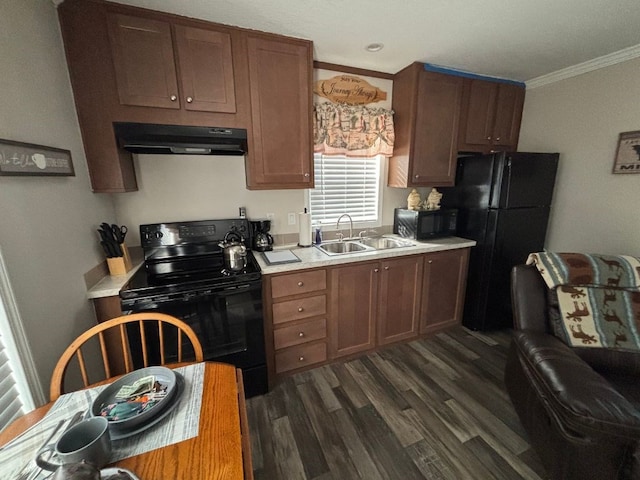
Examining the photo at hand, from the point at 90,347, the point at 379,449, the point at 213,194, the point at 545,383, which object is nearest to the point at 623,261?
the point at 545,383

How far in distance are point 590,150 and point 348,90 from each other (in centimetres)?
216

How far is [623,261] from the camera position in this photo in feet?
5.09

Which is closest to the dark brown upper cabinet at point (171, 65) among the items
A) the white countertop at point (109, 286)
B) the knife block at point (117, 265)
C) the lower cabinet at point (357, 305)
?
the knife block at point (117, 265)

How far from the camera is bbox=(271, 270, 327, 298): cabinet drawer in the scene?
71.5 inches

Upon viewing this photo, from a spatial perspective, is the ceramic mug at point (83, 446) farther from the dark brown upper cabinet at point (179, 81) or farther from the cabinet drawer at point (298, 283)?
the dark brown upper cabinet at point (179, 81)

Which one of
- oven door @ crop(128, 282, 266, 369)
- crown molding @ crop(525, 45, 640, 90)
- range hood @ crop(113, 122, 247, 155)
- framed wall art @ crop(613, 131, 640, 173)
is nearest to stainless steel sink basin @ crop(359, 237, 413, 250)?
oven door @ crop(128, 282, 266, 369)

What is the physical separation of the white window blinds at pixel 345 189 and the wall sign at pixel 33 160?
1634mm

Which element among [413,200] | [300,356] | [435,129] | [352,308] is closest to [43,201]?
[300,356]

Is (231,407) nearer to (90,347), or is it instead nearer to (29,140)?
(90,347)

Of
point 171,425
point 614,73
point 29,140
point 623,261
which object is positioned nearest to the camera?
point 171,425

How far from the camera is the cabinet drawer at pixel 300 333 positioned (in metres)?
1.91

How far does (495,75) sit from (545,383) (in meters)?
2.62

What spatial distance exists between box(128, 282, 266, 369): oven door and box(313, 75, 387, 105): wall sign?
1.73m

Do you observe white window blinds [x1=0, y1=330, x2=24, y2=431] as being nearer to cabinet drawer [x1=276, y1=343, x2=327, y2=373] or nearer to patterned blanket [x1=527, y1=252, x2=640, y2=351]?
cabinet drawer [x1=276, y1=343, x2=327, y2=373]
